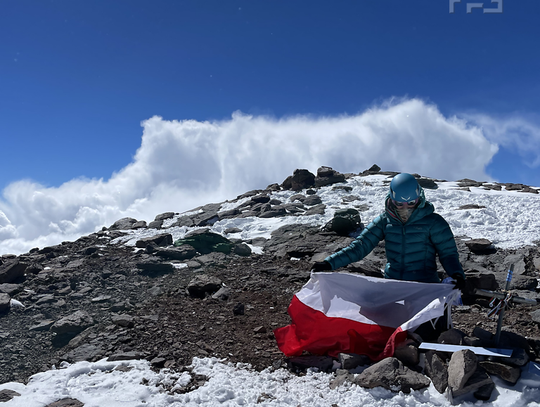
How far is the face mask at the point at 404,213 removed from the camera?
4.84 metres

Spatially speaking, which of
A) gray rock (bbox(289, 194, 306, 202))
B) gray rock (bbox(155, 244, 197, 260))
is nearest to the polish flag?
gray rock (bbox(155, 244, 197, 260))

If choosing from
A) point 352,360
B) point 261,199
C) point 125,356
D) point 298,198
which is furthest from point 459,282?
point 261,199

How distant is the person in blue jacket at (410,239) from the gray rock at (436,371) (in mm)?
904

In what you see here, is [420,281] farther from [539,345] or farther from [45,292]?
[45,292]

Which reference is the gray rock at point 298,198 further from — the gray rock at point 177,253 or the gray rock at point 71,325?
the gray rock at point 71,325

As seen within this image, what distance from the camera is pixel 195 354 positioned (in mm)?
5387

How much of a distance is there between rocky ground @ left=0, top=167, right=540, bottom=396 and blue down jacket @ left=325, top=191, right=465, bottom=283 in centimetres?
127

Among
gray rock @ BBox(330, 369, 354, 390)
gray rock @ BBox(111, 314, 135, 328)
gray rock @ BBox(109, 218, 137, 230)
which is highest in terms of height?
gray rock @ BBox(330, 369, 354, 390)

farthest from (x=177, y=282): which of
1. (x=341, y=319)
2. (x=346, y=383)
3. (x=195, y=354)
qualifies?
(x=346, y=383)

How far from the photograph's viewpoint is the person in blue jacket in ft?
15.5

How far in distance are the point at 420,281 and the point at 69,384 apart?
4.53 m

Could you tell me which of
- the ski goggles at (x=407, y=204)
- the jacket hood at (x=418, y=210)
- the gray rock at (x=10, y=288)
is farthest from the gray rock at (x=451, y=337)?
the gray rock at (x=10, y=288)

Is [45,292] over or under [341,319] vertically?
under

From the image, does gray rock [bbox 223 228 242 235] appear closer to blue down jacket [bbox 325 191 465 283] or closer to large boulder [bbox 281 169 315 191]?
large boulder [bbox 281 169 315 191]
